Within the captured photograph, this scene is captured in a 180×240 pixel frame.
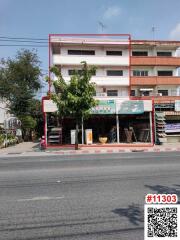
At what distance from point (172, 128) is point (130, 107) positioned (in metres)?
5.03

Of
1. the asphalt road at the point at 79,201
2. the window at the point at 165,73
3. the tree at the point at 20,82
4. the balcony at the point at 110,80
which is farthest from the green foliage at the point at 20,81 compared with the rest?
the asphalt road at the point at 79,201

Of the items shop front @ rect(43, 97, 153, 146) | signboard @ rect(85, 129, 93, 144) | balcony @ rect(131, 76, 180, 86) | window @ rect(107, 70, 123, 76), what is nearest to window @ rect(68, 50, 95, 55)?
window @ rect(107, 70, 123, 76)

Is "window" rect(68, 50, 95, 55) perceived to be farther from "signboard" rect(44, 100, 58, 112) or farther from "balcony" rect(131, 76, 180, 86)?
"signboard" rect(44, 100, 58, 112)

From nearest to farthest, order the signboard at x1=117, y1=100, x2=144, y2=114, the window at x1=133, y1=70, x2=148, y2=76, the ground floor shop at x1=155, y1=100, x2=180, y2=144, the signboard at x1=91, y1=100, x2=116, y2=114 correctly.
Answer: the signboard at x1=91, y1=100, x2=116, y2=114 → the signboard at x1=117, y1=100, x2=144, y2=114 → the ground floor shop at x1=155, y1=100, x2=180, y2=144 → the window at x1=133, y1=70, x2=148, y2=76

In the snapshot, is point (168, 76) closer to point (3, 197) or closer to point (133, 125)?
point (133, 125)

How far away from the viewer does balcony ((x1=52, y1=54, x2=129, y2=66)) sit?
138 feet

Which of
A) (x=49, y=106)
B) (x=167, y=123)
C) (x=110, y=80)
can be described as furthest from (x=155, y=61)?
(x=49, y=106)

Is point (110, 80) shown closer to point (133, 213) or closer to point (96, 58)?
point (96, 58)

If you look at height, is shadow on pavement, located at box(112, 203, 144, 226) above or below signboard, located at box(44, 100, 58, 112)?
below

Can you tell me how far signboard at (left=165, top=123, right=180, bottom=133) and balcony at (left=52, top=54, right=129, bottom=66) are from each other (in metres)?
16.5

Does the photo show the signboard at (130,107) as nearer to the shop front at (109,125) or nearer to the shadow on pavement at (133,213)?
the shop front at (109,125)

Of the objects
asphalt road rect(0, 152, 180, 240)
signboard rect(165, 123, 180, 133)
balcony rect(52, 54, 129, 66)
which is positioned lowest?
asphalt road rect(0, 152, 180, 240)

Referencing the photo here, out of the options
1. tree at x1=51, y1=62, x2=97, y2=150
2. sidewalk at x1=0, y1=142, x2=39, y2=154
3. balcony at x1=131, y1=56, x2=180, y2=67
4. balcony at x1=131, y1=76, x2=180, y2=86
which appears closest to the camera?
tree at x1=51, y1=62, x2=97, y2=150

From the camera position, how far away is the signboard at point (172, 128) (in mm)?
29105
